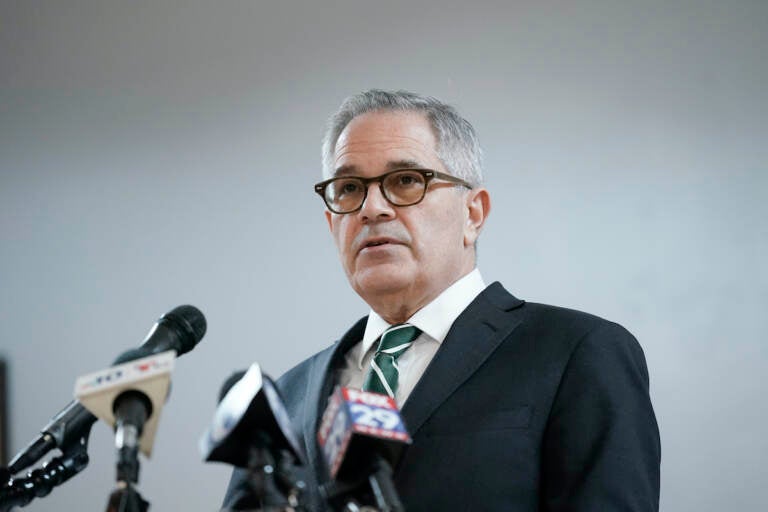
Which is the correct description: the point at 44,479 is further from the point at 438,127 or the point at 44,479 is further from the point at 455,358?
the point at 438,127

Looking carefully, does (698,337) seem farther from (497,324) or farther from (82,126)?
(82,126)

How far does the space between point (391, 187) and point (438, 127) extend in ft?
0.67

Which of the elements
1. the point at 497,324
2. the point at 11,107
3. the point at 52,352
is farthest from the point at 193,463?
the point at 497,324

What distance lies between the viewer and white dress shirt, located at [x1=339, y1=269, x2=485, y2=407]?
1.77m

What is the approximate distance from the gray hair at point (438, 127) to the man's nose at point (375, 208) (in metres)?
0.19

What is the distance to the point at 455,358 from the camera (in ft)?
5.40

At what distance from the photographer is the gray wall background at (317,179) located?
2877 millimetres

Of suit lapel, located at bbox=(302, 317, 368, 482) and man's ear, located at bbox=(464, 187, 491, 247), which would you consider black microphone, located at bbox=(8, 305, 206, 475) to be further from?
man's ear, located at bbox=(464, 187, 491, 247)

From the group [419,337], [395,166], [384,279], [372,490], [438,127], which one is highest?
[438,127]

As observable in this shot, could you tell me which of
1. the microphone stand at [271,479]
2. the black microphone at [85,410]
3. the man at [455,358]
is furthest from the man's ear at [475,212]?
the microphone stand at [271,479]

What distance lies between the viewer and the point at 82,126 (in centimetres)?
381

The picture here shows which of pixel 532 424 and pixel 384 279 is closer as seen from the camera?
pixel 532 424

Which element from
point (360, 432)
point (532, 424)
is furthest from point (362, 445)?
point (532, 424)

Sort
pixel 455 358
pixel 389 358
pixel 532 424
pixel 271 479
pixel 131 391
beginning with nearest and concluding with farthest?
pixel 271 479 → pixel 131 391 → pixel 532 424 → pixel 455 358 → pixel 389 358
